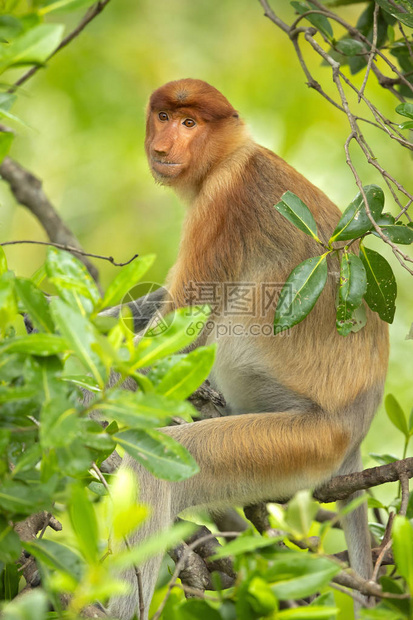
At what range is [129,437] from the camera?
1232 mm

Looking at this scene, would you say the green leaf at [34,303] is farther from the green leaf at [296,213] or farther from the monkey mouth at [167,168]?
the monkey mouth at [167,168]

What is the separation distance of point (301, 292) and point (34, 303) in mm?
991

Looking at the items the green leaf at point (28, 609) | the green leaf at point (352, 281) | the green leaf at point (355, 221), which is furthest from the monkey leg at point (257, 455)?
the green leaf at point (28, 609)

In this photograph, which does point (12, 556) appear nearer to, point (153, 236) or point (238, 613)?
point (238, 613)

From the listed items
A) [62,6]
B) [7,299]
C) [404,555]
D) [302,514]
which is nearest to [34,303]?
[7,299]

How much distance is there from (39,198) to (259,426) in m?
1.94

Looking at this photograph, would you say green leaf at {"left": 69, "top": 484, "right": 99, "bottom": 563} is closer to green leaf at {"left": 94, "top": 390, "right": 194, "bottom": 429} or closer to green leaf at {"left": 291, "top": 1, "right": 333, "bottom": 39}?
green leaf at {"left": 94, "top": 390, "right": 194, "bottom": 429}

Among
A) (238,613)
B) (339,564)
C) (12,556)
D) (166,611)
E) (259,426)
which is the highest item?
(339,564)

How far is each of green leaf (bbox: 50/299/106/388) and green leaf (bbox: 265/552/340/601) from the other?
48 cm

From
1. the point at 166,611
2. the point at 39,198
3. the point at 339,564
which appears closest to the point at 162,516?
the point at 166,611

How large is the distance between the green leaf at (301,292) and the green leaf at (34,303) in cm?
95

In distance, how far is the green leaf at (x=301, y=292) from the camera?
6.58ft

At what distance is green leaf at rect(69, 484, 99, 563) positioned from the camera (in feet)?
3.31

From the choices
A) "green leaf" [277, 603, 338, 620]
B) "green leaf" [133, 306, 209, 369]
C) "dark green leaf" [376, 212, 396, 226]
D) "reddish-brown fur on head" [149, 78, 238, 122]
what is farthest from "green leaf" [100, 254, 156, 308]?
"reddish-brown fur on head" [149, 78, 238, 122]
